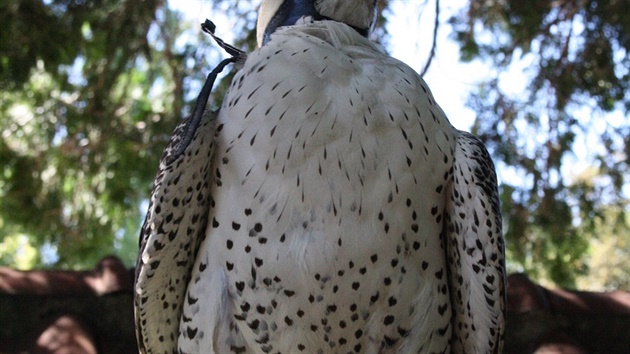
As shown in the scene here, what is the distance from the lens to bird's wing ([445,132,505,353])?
247cm

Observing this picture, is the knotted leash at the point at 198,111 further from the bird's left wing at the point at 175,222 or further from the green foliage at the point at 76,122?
the green foliage at the point at 76,122

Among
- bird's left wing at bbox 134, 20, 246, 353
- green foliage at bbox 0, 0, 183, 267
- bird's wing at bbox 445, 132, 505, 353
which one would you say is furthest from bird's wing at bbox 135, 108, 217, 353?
green foliage at bbox 0, 0, 183, 267

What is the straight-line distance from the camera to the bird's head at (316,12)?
2758 millimetres

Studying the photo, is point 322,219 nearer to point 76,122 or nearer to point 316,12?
point 316,12

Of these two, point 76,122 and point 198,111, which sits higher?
point 198,111

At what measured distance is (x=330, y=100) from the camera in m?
2.37

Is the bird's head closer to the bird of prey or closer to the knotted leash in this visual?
the bird of prey

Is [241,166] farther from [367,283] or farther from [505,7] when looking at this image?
[505,7]

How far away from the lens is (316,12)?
2773mm

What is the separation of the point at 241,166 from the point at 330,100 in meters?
0.31

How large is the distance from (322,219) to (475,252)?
50cm

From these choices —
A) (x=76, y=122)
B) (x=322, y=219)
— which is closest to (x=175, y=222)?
(x=322, y=219)

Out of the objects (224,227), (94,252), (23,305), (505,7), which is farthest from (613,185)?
(224,227)

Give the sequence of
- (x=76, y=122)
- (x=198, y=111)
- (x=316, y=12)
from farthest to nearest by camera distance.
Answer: (x=76, y=122)
(x=316, y=12)
(x=198, y=111)
